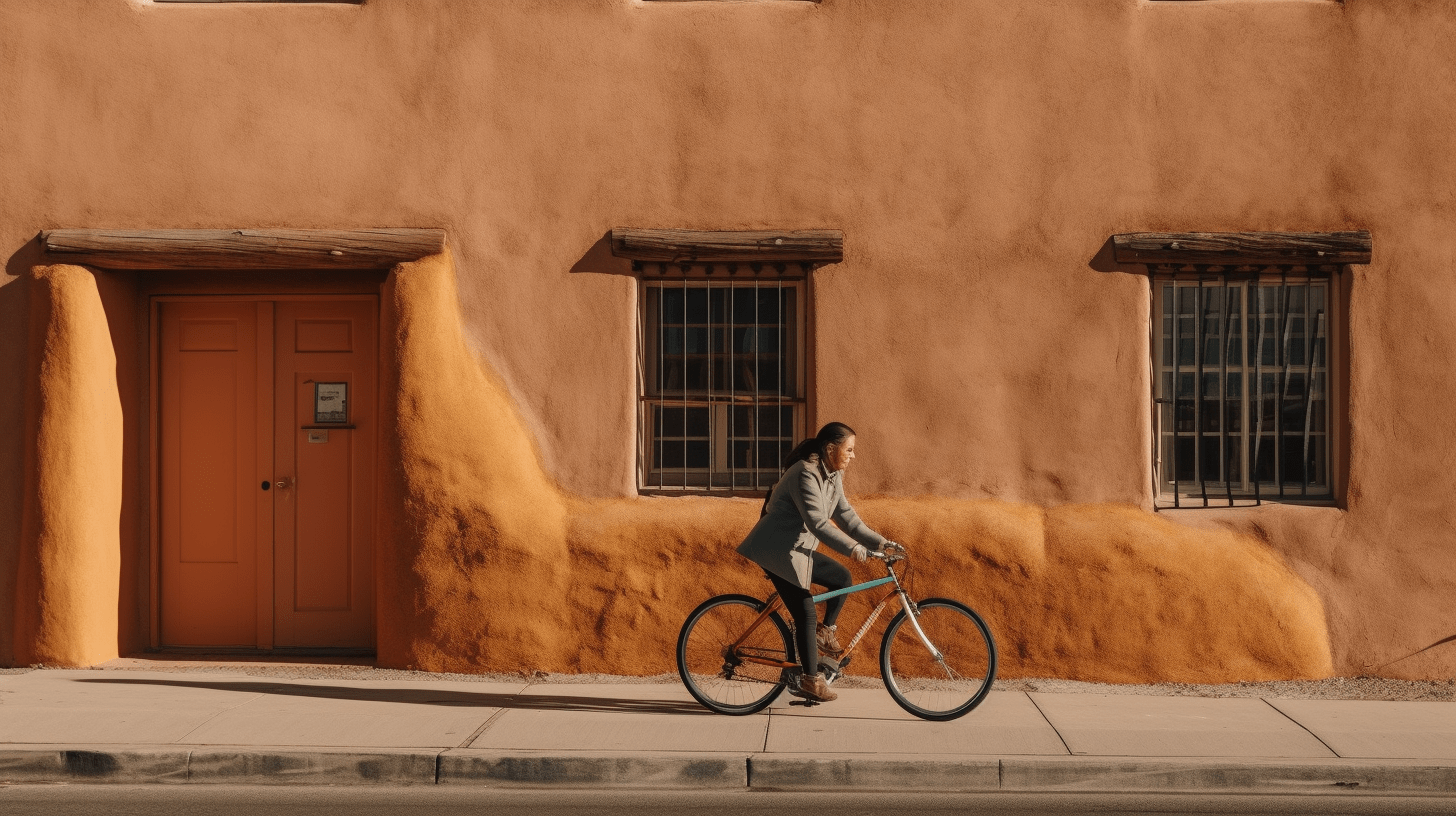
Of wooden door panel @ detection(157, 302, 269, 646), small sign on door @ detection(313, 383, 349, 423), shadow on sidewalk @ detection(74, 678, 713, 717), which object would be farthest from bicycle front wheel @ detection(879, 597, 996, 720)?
wooden door panel @ detection(157, 302, 269, 646)

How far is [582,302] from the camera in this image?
8.52 meters

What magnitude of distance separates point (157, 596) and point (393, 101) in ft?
11.4

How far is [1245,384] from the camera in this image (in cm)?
864

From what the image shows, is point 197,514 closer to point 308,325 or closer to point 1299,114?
point 308,325

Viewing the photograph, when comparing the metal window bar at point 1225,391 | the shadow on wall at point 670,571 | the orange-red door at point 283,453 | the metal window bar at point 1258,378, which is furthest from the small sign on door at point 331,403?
the metal window bar at point 1258,378

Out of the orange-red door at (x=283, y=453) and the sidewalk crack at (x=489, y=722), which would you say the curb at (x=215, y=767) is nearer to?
the sidewalk crack at (x=489, y=722)

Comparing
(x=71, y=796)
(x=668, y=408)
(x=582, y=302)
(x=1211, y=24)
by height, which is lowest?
(x=71, y=796)

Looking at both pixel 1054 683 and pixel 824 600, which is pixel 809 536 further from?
pixel 1054 683

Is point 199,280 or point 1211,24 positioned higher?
point 1211,24

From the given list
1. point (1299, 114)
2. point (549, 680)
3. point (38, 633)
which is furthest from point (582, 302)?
point (1299, 114)

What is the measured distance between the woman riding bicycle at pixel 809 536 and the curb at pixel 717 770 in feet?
2.99

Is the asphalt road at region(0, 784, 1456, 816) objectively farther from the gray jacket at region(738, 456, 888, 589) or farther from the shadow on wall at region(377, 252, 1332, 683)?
the shadow on wall at region(377, 252, 1332, 683)

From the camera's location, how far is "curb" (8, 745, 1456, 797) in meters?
6.15

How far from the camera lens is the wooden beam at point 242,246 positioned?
8352mm
